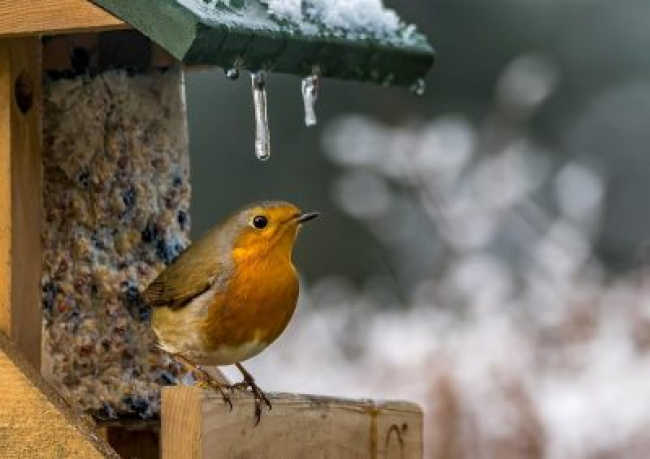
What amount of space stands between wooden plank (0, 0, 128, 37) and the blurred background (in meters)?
2.83

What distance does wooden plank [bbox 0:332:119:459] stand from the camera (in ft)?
10.9

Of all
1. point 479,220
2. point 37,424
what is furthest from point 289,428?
point 479,220

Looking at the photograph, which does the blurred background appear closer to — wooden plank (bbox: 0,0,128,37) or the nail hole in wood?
the nail hole in wood

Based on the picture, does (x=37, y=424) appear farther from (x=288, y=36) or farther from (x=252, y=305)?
(x=288, y=36)

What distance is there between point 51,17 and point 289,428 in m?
0.87

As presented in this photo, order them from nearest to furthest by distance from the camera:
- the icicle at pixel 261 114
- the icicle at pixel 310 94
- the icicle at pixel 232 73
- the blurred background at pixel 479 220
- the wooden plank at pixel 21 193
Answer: the icicle at pixel 232 73, the icicle at pixel 261 114, the wooden plank at pixel 21 193, the icicle at pixel 310 94, the blurred background at pixel 479 220

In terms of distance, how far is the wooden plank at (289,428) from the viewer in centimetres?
333

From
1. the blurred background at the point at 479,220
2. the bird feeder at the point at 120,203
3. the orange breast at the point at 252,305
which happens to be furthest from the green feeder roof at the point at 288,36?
the blurred background at the point at 479,220

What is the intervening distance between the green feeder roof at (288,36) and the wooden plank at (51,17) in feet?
0.10

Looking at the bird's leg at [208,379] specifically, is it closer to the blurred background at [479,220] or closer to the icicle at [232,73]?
the icicle at [232,73]

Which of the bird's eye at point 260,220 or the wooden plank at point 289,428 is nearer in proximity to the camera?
the wooden plank at point 289,428

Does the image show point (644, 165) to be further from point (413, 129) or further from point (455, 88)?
point (413, 129)

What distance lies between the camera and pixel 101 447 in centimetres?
334

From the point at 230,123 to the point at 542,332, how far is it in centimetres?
405
